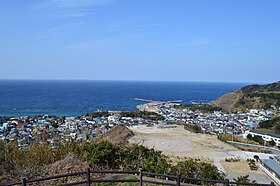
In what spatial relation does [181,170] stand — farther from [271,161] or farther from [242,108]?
[242,108]

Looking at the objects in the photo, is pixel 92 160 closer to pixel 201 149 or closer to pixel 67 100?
pixel 201 149

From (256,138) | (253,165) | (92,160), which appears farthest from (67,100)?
(92,160)

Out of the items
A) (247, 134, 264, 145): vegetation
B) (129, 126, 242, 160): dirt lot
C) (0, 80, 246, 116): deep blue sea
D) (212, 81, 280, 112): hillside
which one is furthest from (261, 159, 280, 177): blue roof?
(212, 81, 280, 112): hillside

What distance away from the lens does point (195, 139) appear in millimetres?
23234

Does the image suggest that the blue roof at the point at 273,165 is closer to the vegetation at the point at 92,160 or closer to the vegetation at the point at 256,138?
the vegetation at the point at 92,160

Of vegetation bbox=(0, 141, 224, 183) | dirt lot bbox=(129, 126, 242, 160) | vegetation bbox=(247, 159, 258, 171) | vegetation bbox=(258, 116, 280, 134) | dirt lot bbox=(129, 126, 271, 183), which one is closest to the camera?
vegetation bbox=(0, 141, 224, 183)

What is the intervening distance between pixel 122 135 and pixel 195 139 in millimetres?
6083

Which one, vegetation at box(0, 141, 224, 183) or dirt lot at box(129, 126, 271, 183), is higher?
vegetation at box(0, 141, 224, 183)

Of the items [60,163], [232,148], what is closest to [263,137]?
[232,148]

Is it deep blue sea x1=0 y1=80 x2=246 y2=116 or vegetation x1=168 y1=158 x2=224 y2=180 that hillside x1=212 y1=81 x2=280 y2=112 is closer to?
deep blue sea x1=0 y1=80 x2=246 y2=116

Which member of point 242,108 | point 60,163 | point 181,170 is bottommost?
point 242,108

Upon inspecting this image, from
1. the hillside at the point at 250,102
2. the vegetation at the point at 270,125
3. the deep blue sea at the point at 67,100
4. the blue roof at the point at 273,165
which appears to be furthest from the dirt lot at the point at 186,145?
the hillside at the point at 250,102

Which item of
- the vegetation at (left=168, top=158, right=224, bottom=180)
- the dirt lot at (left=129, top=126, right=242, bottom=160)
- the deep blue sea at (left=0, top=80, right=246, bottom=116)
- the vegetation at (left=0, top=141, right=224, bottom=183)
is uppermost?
the vegetation at (left=0, top=141, right=224, bottom=183)

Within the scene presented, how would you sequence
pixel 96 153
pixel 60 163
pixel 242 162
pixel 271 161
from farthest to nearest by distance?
pixel 242 162
pixel 271 161
pixel 96 153
pixel 60 163
